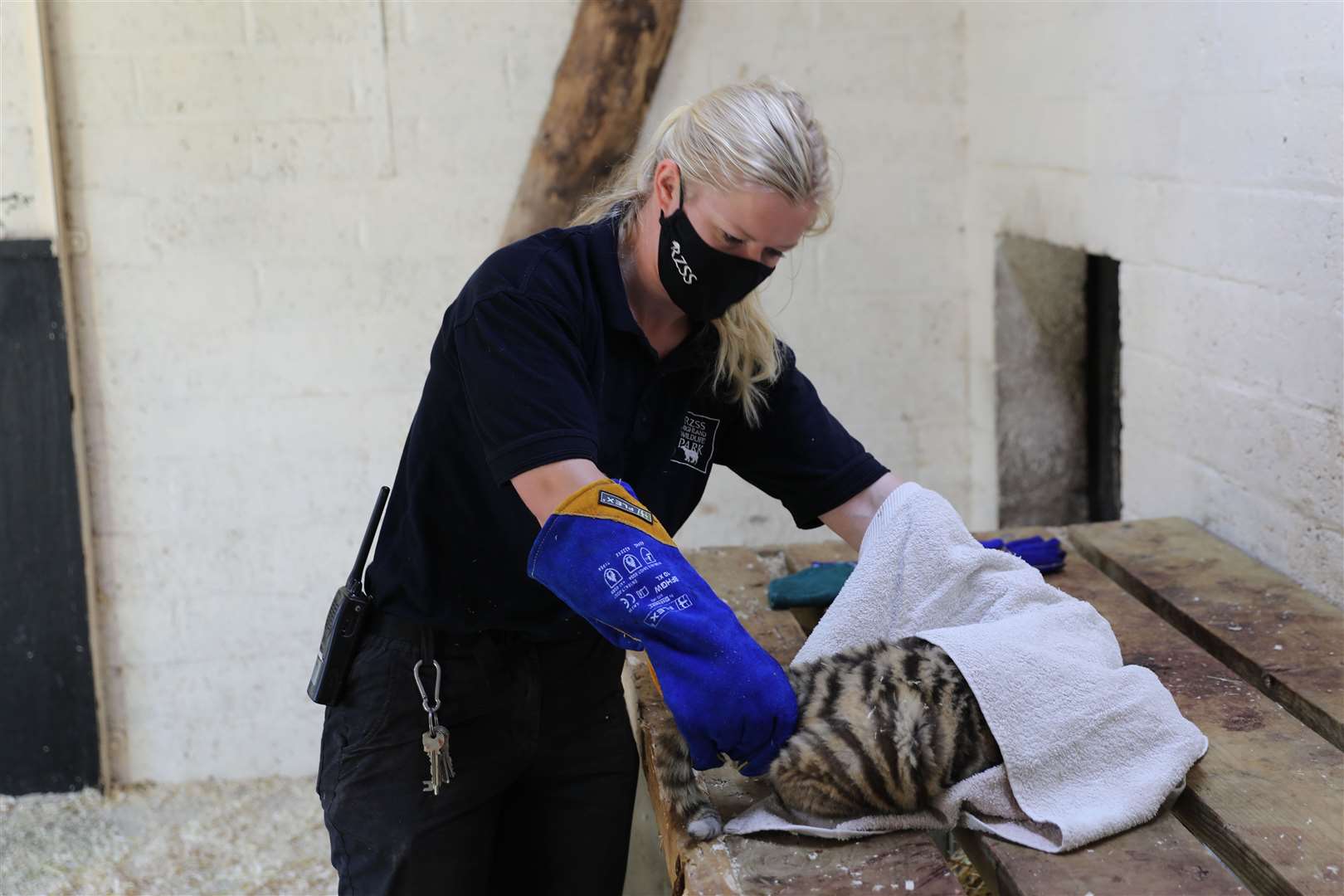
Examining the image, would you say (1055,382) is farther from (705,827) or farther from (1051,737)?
(705,827)

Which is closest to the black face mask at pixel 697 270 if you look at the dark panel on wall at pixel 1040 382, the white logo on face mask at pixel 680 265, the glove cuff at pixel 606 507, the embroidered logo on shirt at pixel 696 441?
the white logo on face mask at pixel 680 265

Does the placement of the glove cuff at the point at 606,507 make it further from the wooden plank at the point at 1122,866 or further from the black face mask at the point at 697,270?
the wooden plank at the point at 1122,866

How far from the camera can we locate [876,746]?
4.80 feet

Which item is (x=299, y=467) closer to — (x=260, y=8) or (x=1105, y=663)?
(x=260, y=8)

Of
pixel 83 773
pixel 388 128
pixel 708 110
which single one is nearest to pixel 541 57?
pixel 388 128

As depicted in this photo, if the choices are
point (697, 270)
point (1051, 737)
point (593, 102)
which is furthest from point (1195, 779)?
point (593, 102)

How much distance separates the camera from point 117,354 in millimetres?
3449

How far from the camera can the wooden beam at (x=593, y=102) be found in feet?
10.9

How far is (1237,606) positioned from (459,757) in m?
1.32

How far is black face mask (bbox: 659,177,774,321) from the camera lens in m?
1.65

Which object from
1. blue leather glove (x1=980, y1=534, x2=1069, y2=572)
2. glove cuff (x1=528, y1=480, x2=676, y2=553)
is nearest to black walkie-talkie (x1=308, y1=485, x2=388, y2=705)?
glove cuff (x1=528, y1=480, x2=676, y2=553)

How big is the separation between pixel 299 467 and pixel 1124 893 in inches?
107

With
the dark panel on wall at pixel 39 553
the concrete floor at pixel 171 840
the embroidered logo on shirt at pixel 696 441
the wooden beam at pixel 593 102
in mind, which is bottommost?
the concrete floor at pixel 171 840

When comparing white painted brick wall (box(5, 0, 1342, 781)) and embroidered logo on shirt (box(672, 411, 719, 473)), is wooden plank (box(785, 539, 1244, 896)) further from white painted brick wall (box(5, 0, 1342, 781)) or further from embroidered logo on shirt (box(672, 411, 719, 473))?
white painted brick wall (box(5, 0, 1342, 781))
